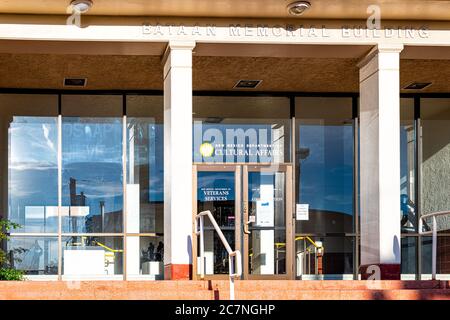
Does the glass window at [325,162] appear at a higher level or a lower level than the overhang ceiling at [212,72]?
lower

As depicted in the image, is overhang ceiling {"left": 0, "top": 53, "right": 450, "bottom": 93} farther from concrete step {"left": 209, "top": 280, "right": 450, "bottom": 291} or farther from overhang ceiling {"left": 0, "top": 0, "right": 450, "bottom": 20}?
concrete step {"left": 209, "top": 280, "right": 450, "bottom": 291}

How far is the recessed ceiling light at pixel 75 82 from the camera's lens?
15383mm

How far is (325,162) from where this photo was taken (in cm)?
1652

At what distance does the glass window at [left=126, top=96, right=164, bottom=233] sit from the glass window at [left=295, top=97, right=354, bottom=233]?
9.15ft

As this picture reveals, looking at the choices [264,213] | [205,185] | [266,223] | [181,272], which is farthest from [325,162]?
[181,272]

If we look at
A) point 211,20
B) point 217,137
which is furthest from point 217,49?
point 217,137

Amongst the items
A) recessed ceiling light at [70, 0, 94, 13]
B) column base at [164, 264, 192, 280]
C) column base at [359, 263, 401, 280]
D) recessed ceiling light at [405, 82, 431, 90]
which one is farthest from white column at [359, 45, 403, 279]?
recessed ceiling light at [70, 0, 94, 13]

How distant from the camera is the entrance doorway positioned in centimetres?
1580

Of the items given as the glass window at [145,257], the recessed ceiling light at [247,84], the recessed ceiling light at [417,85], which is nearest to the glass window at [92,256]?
the glass window at [145,257]

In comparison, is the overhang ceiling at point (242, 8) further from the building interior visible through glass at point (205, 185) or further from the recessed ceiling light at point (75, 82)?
the building interior visible through glass at point (205, 185)

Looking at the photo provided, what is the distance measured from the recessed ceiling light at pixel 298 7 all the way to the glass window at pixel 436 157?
580 cm

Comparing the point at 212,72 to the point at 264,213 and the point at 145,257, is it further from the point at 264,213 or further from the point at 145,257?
the point at 145,257

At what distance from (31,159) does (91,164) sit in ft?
3.89

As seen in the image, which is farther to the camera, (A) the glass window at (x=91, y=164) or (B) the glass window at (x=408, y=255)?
(B) the glass window at (x=408, y=255)
